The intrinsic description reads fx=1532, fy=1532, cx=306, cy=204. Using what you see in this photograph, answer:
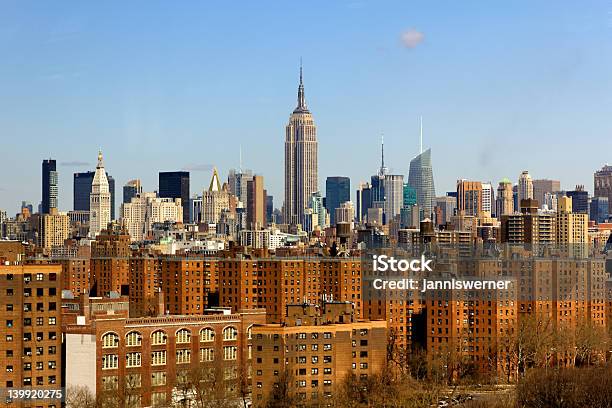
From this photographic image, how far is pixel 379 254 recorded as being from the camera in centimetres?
9500

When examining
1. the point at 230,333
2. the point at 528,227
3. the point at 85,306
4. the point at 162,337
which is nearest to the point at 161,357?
the point at 162,337

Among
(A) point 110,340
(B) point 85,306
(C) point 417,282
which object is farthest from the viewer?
(C) point 417,282

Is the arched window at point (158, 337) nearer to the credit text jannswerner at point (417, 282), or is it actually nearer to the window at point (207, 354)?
the window at point (207, 354)

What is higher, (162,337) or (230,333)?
(162,337)

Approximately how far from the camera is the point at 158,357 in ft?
210

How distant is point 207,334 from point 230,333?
143 centimetres

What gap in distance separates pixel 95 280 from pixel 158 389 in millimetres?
47380

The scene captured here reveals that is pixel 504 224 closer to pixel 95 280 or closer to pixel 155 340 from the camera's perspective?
pixel 95 280

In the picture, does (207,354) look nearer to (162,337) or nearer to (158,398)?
(162,337)

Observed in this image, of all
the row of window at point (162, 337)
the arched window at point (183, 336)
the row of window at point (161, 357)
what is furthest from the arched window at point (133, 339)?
the arched window at point (183, 336)

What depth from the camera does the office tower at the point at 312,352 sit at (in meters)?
61.4

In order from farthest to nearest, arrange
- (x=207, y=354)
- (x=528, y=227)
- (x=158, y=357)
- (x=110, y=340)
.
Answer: (x=528, y=227) < (x=207, y=354) < (x=158, y=357) < (x=110, y=340)

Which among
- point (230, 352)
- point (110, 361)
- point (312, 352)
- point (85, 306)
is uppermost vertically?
point (85, 306)

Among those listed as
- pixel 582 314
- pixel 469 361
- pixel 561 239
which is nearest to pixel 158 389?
pixel 469 361
